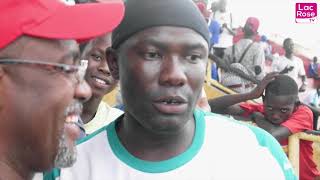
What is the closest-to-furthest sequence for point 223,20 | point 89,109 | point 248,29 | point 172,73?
point 172,73
point 89,109
point 248,29
point 223,20

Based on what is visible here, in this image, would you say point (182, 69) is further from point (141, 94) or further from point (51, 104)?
point (51, 104)

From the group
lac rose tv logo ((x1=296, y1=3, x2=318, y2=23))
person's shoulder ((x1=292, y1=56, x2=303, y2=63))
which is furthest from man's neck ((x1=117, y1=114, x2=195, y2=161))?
person's shoulder ((x1=292, y1=56, x2=303, y2=63))

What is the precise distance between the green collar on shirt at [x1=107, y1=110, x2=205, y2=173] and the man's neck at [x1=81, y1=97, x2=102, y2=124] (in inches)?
61.2

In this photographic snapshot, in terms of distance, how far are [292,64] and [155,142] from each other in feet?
31.3

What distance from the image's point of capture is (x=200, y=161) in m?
2.01

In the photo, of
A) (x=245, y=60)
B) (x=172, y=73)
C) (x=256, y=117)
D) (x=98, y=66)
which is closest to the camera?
Result: (x=172, y=73)

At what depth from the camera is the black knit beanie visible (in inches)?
77.8

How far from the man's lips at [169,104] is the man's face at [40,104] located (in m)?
0.34

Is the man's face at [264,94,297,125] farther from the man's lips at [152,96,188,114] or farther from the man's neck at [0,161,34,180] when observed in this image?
the man's neck at [0,161,34,180]

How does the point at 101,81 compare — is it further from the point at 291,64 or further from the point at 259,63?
the point at 291,64

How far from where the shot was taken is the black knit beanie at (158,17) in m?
1.98

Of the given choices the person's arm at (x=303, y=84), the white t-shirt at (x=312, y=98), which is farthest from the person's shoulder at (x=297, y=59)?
the white t-shirt at (x=312, y=98)

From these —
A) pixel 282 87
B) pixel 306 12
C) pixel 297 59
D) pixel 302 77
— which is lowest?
pixel 302 77

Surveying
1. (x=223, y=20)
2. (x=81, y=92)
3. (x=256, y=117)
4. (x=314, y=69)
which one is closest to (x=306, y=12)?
(x=314, y=69)
